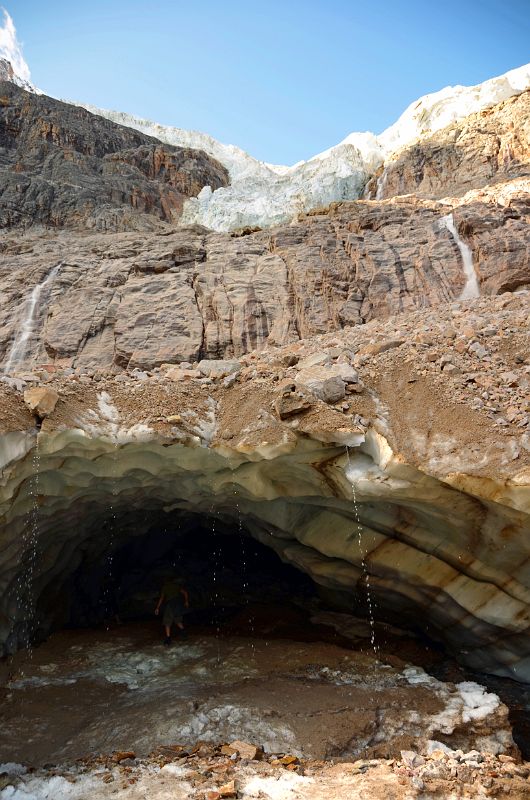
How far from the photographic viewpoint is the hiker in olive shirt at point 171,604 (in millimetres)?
10188

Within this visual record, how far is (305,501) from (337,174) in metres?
34.6

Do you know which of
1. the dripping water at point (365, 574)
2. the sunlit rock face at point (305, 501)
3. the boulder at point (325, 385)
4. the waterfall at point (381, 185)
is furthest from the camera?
the waterfall at point (381, 185)

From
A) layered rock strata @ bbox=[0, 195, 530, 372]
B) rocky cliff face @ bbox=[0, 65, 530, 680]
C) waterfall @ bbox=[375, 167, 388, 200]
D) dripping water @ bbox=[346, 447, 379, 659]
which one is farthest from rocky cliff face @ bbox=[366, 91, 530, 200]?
dripping water @ bbox=[346, 447, 379, 659]

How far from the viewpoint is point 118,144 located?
129ft

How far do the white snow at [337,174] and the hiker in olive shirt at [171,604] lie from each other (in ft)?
93.8

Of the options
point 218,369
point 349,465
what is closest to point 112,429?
point 218,369

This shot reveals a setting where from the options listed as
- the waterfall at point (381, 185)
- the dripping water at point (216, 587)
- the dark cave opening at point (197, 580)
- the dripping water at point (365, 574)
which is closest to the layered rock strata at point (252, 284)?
the dark cave opening at point (197, 580)

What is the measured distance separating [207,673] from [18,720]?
9.13 ft

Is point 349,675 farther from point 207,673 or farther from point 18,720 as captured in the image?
point 18,720

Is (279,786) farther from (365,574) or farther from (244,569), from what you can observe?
(244,569)

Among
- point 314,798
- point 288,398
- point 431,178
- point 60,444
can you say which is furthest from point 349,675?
point 431,178

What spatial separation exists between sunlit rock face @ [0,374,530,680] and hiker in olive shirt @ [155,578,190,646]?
2156mm

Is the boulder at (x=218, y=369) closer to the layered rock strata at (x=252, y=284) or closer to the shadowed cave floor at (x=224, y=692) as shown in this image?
the shadowed cave floor at (x=224, y=692)

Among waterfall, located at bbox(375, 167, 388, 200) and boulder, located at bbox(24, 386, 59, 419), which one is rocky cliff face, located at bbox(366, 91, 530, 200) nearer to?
waterfall, located at bbox(375, 167, 388, 200)
